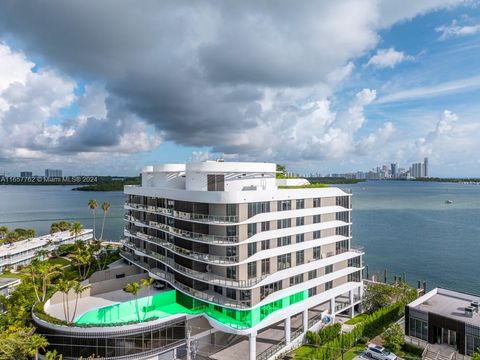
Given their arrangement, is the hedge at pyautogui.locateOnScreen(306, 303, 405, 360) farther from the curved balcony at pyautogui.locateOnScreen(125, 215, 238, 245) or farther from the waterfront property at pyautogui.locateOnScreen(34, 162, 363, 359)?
the curved balcony at pyautogui.locateOnScreen(125, 215, 238, 245)

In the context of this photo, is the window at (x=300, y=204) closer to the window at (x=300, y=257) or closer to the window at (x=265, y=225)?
the window at (x=265, y=225)

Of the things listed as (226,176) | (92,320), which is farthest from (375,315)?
(92,320)

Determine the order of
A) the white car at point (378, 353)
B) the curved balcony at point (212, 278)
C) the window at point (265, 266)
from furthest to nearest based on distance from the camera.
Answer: the window at point (265, 266) → the curved balcony at point (212, 278) → the white car at point (378, 353)

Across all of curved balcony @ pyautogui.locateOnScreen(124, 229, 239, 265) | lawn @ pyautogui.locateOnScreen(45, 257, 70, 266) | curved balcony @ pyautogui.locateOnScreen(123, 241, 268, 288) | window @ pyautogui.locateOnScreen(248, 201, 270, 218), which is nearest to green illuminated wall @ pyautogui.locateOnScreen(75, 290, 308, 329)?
curved balcony @ pyautogui.locateOnScreen(123, 241, 268, 288)

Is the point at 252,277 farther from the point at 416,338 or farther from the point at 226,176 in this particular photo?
the point at 416,338

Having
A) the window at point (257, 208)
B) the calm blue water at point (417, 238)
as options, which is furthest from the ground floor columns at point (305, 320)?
the calm blue water at point (417, 238)

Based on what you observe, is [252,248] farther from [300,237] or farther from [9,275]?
[9,275]

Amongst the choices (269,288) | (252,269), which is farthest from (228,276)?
(269,288)
